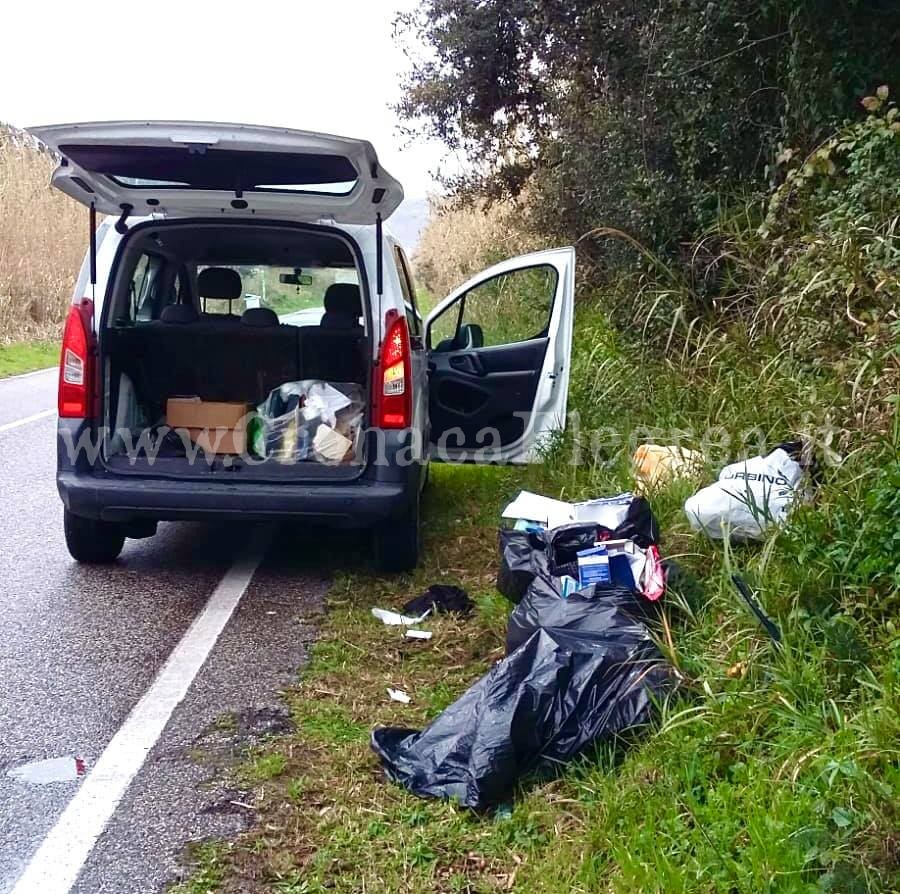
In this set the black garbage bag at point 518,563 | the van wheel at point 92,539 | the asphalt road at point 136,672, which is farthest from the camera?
the van wheel at point 92,539

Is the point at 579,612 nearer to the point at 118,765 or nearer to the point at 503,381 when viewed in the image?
the point at 118,765

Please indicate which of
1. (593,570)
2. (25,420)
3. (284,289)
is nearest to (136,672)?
(593,570)

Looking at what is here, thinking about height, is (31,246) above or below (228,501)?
below

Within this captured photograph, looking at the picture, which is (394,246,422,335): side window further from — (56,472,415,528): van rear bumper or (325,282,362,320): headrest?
(56,472,415,528): van rear bumper

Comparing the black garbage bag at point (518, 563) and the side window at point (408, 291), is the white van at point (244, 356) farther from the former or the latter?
the black garbage bag at point (518, 563)

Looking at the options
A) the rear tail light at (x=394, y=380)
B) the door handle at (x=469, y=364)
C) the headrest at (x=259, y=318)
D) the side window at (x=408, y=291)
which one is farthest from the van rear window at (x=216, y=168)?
the door handle at (x=469, y=364)

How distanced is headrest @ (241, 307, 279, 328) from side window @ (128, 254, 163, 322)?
1.98 feet

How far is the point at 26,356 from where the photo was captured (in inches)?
708

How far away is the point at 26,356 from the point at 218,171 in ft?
48.1

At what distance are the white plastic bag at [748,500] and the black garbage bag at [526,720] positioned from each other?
94 cm

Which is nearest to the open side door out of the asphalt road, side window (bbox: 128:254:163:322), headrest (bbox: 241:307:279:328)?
headrest (bbox: 241:307:279:328)

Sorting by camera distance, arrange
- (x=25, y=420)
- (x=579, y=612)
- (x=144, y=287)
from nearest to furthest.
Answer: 1. (x=579, y=612)
2. (x=144, y=287)
3. (x=25, y=420)

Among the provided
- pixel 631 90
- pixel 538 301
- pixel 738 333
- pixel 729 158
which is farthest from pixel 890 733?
pixel 631 90

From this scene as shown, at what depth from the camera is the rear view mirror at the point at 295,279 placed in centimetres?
671
